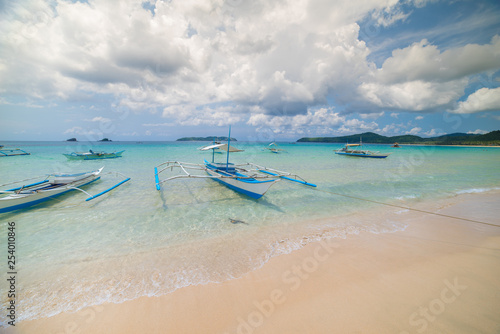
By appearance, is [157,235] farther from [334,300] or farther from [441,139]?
[441,139]

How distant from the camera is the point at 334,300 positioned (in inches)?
124

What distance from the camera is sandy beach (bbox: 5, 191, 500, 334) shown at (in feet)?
9.02

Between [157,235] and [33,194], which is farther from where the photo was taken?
[33,194]

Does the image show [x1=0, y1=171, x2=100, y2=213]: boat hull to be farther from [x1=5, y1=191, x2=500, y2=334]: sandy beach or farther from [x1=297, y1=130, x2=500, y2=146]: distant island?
[x1=297, y1=130, x2=500, y2=146]: distant island

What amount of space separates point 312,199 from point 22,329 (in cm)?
962

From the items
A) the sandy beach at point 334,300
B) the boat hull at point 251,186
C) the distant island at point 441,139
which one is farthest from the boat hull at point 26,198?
the distant island at point 441,139

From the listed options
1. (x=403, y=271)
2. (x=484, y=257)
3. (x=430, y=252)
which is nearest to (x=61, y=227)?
(x=403, y=271)

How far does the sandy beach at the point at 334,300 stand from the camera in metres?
2.75

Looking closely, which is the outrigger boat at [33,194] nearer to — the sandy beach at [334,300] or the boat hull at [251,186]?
the boat hull at [251,186]

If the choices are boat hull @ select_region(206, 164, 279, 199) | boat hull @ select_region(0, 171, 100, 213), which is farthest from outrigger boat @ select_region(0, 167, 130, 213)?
boat hull @ select_region(206, 164, 279, 199)

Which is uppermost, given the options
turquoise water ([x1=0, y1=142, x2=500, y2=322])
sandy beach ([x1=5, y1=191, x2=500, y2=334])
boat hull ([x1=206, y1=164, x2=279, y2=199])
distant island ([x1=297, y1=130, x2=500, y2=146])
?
distant island ([x1=297, y1=130, x2=500, y2=146])

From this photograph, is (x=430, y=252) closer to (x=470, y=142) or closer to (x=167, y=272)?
(x=167, y=272)

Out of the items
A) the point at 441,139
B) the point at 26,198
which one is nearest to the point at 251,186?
the point at 26,198

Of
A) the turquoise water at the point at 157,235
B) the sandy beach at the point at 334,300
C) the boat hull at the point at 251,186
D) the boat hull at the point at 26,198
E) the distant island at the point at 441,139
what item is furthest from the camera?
the distant island at the point at 441,139
